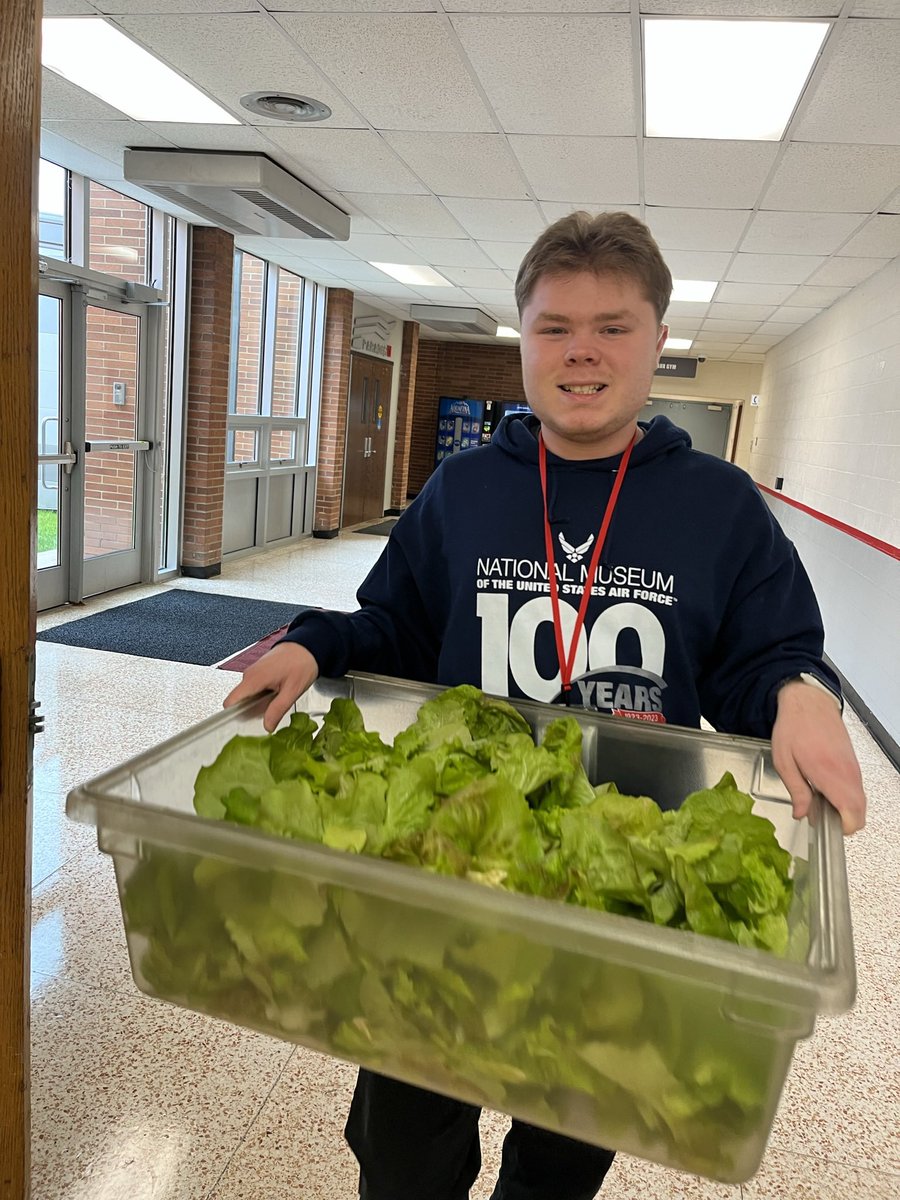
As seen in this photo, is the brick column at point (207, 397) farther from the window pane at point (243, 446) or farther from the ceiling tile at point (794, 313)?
the ceiling tile at point (794, 313)

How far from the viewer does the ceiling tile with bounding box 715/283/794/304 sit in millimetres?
7562

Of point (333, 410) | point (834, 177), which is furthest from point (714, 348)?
point (834, 177)

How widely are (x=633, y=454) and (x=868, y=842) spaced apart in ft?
9.53

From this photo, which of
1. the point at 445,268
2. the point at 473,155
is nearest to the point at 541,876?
the point at 473,155

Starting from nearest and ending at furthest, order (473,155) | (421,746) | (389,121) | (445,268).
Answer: (421,746)
(389,121)
(473,155)
(445,268)

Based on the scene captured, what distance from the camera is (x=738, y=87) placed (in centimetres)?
350

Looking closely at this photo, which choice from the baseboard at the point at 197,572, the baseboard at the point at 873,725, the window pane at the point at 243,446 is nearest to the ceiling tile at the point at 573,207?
the baseboard at the point at 873,725

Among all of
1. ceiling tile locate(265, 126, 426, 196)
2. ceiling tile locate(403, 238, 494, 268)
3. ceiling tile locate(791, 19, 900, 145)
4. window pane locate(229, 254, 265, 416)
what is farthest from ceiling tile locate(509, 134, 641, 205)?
window pane locate(229, 254, 265, 416)

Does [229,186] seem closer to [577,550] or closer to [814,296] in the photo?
[577,550]

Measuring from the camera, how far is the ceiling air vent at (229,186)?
5047 millimetres

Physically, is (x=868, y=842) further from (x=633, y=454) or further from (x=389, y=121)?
(x=389, y=121)

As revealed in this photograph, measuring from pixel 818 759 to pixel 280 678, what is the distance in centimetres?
59

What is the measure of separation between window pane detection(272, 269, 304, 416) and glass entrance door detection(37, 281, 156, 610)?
287 cm

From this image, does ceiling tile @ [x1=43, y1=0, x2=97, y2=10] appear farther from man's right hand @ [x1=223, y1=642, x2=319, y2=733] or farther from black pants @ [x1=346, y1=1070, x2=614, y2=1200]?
black pants @ [x1=346, y1=1070, x2=614, y2=1200]
